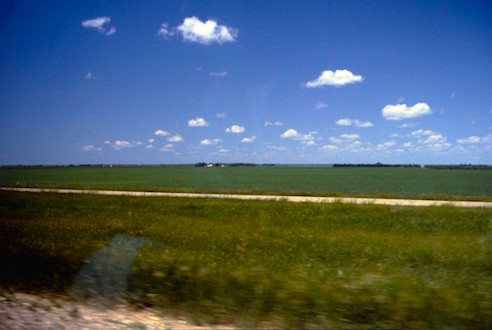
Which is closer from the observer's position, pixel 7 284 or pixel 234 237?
pixel 7 284

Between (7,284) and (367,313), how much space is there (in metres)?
6.82

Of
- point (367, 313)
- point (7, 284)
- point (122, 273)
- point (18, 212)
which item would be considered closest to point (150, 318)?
point (122, 273)

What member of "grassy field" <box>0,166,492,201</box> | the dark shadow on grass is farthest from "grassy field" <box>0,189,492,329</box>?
"grassy field" <box>0,166,492,201</box>

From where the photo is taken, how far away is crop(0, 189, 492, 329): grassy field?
515 cm

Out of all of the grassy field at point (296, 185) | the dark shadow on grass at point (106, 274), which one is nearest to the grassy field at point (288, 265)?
the dark shadow on grass at point (106, 274)

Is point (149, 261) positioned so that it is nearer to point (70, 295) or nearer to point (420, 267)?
point (70, 295)

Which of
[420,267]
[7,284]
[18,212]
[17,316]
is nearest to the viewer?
[17,316]

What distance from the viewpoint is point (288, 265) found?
24.8ft

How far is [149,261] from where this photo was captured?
7.79m

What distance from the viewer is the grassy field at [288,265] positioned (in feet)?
16.9

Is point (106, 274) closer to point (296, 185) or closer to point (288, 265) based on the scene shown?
point (288, 265)

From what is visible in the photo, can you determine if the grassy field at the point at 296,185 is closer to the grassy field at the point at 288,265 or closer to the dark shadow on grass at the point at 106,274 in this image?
the grassy field at the point at 288,265

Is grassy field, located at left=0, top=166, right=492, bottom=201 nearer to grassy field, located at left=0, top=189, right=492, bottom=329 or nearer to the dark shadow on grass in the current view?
grassy field, located at left=0, top=189, right=492, bottom=329

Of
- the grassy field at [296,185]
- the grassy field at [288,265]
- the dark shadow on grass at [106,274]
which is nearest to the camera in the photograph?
the grassy field at [288,265]
